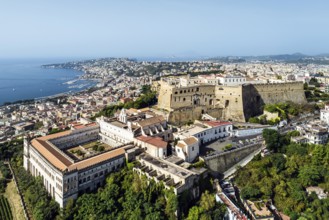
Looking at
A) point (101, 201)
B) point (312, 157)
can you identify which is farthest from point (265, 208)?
point (101, 201)

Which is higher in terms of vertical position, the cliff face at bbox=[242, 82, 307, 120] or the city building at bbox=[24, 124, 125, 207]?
the cliff face at bbox=[242, 82, 307, 120]

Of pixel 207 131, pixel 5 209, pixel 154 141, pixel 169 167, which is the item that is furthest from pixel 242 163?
pixel 5 209

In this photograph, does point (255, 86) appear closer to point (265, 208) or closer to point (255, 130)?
point (255, 130)

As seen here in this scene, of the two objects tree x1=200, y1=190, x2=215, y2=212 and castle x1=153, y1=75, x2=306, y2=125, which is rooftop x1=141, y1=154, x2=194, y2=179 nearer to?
tree x1=200, y1=190, x2=215, y2=212

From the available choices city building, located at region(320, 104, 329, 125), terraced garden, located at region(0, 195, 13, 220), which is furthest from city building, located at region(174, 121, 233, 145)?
terraced garden, located at region(0, 195, 13, 220)

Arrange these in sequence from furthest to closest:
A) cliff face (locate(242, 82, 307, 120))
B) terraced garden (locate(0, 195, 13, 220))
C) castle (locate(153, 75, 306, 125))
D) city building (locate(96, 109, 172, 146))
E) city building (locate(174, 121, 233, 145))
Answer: cliff face (locate(242, 82, 307, 120)) < castle (locate(153, 75, 306, 125)) < city building (locate(96, 109, 172, 146)) < city building (locate(174, 121, 233, 145)) < terraced garden (locate(0, 195, 13, 220))

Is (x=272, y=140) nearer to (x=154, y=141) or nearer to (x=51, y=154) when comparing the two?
(x=154, y=141)

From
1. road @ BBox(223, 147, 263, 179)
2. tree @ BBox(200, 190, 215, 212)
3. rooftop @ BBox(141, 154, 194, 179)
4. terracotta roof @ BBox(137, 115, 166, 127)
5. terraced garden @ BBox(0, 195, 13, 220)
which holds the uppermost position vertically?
terracotta roof @ BBox(137, 115, 166, 127)
